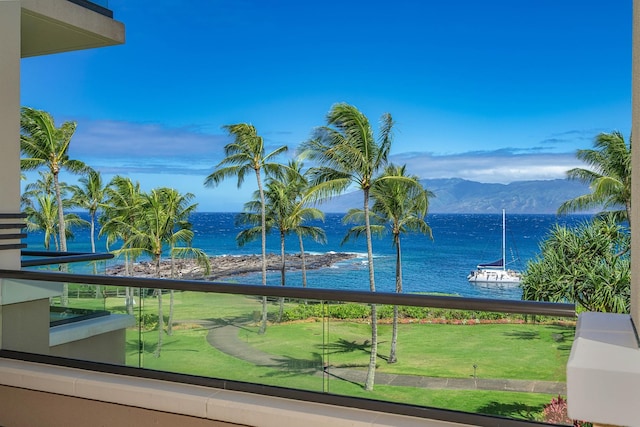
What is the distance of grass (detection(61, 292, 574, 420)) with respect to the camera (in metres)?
2.25

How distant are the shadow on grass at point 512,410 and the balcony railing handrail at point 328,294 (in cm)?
36

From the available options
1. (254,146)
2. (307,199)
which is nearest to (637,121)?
(307,199)

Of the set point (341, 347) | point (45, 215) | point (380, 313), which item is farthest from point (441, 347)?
point (45, 215)

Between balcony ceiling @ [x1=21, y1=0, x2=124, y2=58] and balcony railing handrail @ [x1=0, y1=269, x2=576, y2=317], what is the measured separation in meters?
2.56

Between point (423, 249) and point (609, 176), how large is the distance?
29.7 m

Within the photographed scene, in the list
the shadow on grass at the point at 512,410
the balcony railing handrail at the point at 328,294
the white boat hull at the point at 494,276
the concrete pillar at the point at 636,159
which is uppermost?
the concrete pillar at the point at 636,159

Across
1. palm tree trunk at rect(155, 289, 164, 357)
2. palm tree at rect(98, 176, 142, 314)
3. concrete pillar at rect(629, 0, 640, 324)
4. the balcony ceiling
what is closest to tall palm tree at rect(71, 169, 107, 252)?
palm tree at rect(98, 176, 142, 314)

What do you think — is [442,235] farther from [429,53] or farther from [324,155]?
[324,155]

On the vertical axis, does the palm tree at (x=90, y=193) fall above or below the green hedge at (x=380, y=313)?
above

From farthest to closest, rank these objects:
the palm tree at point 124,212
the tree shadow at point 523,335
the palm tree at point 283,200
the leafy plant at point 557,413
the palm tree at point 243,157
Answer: the palm tree at point 283,200
the palm tree at point 124,212
the palm tree at point 243,157
the tree shadow at point 523,335
the leafy plant at point 557,413

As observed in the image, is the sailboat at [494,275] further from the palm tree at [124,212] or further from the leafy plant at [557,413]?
the leafy plant at [557,413]

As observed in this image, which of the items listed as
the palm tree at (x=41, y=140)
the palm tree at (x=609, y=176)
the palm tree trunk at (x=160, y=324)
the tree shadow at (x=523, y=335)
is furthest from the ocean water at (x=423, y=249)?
the tree shadow at (x=523, y=335)

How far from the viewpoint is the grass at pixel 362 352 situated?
225 centimetres

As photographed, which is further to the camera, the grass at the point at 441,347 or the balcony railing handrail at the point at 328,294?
the grass at the point at 441,347
